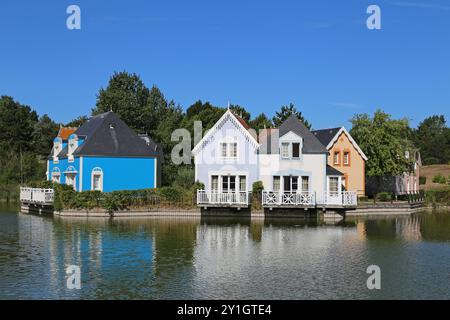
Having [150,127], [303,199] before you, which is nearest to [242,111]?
[150,127]

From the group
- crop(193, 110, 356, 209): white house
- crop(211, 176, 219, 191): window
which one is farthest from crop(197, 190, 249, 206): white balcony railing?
crop(211, 176, 219, 191): window

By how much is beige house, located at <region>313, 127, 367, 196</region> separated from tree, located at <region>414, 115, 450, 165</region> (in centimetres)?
6267

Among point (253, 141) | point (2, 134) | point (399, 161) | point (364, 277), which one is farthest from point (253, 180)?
point (2, 134)

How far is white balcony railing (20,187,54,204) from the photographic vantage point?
144ft

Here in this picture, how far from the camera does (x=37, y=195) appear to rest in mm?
45719

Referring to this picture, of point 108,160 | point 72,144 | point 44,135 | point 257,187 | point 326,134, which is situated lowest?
point 257,187

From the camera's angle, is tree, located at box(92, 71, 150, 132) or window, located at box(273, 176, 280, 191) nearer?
window, located at box(273, 176, 280, 191)

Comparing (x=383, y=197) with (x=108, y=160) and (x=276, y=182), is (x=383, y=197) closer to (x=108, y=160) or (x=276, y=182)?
(x=276, y=182)

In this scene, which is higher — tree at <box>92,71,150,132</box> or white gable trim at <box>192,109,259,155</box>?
tree at <box>92,71,150,132</box>

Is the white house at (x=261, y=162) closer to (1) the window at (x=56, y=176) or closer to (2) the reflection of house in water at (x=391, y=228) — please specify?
(2) the reflection of house in water at (x=391, y=228)

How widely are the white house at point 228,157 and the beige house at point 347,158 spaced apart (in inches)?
456

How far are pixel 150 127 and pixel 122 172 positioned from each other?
25675 millimetres

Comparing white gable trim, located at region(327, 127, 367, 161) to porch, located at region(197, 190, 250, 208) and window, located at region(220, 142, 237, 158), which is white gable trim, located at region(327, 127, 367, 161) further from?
porch, located at region(197, 190, 250, 208)

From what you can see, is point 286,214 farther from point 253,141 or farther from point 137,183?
point 137,183
